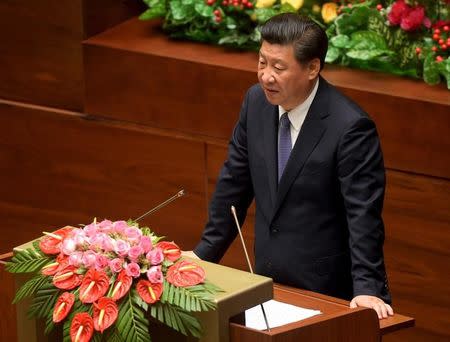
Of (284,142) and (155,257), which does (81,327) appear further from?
(284,142)

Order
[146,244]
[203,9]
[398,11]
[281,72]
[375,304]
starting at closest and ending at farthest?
1. [146,244]
2. [375,304]
3. [281,72]
4. [398,11]
5. [203,9]

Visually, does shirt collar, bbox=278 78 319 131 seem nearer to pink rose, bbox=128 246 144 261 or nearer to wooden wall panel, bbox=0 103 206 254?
pink rose, bbox=128 246 144 261

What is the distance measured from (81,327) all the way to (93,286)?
3.2 inches

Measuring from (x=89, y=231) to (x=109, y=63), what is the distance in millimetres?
1947

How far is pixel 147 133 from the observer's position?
4.44 meters

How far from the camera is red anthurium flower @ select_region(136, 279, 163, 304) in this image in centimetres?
240

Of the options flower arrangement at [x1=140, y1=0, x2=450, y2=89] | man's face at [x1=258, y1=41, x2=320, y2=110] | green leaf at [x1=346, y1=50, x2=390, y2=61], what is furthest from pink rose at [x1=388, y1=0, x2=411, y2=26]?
man's face at [x1=258, y1=41, x2=320, y2=110]

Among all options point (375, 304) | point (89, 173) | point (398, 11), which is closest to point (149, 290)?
point (375, 304)

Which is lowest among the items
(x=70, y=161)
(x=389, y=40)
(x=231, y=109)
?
(x=70, y=161)

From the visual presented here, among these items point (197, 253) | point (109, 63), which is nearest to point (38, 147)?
point (109, 63)

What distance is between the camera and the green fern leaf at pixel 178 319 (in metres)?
2.38

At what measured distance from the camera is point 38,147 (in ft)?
15.4

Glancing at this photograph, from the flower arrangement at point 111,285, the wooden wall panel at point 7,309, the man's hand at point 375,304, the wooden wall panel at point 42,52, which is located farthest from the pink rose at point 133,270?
the wooden wall panel at point 42,52

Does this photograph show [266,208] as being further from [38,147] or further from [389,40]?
[38,147]
